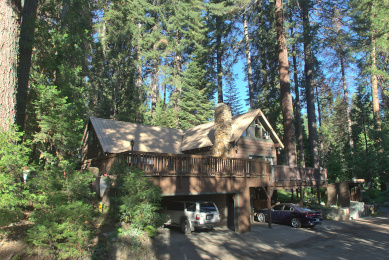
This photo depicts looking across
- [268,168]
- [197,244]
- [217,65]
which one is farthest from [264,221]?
[217,65]

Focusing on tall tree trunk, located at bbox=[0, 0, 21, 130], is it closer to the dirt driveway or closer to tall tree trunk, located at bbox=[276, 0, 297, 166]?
the dirt driveway

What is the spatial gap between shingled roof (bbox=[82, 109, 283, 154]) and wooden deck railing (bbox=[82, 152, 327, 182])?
190 cm

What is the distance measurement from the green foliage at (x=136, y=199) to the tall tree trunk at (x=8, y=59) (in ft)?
13.6

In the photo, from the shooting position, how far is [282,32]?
25.1 meters

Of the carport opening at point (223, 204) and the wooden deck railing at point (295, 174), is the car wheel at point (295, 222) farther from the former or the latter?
the carport opening at point (223, 204)

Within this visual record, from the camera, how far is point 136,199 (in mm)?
9398

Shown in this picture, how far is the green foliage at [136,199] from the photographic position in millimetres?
9148

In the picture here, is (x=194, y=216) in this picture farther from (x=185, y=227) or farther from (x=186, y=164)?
(x=186, y=164)

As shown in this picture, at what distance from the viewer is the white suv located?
14.4 m

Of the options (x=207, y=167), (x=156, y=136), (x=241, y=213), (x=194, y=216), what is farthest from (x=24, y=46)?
(x=241, y=213)

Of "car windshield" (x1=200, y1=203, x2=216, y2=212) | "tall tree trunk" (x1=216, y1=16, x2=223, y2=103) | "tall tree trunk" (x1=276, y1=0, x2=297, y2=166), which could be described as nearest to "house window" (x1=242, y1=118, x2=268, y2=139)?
"tall tree trunk" (x1=276, y1=0, x2=297, y2=166)

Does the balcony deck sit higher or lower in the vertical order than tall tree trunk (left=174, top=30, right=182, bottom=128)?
lower

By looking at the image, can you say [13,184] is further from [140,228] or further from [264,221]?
A: [264,221]

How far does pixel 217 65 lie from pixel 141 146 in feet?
74.7
